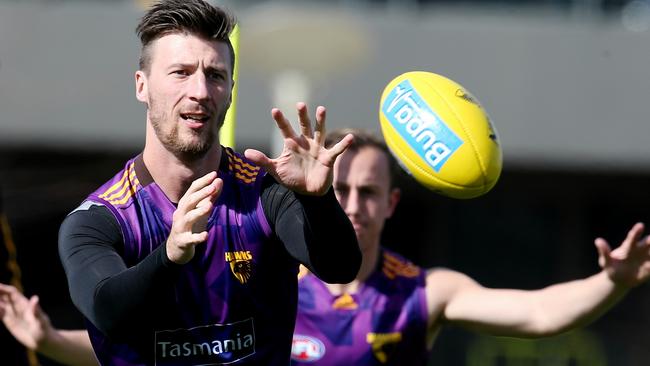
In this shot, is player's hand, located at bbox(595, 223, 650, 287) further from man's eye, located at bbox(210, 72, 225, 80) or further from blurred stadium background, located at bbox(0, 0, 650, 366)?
blurred stadium background, located at bbox(0, 0, 650, 366)

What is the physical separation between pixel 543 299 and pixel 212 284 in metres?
1.98

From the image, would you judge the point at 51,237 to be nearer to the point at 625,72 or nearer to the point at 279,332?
the point at 625,72

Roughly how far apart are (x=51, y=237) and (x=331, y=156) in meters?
12.5

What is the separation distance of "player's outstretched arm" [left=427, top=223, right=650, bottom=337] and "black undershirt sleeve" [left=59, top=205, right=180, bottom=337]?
6.73 feet

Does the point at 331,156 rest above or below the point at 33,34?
below

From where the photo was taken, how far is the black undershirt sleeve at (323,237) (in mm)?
3811

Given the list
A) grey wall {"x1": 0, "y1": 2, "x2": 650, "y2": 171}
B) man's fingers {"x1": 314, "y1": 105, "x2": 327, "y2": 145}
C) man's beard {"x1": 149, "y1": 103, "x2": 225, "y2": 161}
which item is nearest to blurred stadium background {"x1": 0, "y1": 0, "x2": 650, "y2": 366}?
grey wall {"x1": 0, "y1": 2, "x2": 650, "y2": 171}

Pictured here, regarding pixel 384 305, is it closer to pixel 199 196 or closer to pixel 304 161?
pixel 304 161

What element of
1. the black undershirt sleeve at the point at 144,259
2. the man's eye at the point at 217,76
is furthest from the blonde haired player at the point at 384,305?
the man's eye at the point at 217,76

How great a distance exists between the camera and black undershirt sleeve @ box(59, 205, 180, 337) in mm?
3584

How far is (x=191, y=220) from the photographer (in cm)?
351

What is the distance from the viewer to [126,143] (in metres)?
15.1

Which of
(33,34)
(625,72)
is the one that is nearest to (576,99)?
(625,72)

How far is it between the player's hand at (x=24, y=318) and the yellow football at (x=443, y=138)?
1.73 m
